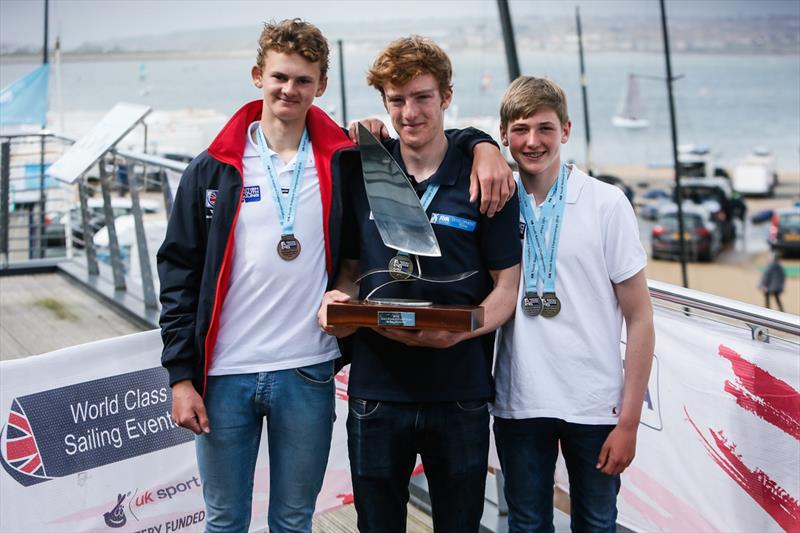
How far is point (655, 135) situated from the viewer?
289 ft

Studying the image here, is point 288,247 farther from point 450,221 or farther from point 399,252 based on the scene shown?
point 450,221

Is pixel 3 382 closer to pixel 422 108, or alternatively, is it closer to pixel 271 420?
pixel 271 420

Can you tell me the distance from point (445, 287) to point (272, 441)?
597mm

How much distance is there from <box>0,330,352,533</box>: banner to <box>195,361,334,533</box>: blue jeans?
0.68 meters

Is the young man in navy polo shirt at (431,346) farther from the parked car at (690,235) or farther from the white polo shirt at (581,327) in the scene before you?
the parked car at (690,235)

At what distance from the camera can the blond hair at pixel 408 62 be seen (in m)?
1.79

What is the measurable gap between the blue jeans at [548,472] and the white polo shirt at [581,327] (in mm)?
46

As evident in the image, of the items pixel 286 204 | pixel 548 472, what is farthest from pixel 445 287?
pixel 548 472

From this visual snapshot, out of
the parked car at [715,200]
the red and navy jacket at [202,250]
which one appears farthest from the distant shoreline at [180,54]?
the red and navy jacket at [202,250]

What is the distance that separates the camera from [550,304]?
1933mm

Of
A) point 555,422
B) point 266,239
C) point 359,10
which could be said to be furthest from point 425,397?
point 359,10

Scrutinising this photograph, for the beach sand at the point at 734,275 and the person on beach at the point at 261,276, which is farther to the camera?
the beach sand at the point at 734,275

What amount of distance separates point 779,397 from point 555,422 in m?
0.63

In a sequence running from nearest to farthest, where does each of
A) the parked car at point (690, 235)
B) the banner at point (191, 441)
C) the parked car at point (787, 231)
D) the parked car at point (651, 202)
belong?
the banner at point (191, 441)
the parked car at point (787, 231)
the parked car at point (690, 235)
the parked car at point (651, 202)
